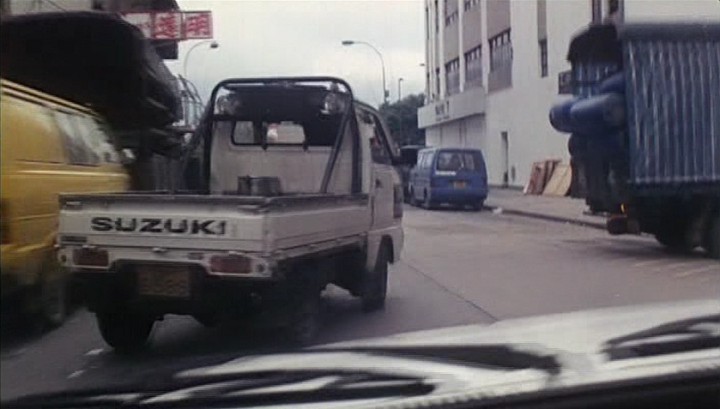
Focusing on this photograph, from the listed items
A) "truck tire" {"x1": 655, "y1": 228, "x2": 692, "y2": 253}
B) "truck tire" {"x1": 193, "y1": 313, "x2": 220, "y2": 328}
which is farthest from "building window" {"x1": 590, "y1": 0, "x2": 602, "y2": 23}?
"truck tire" {"x1": 655, "y1": 228, "x2": 692, "y2": 253}

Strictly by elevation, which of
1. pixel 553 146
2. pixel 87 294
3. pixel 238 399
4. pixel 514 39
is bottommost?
pixel 238 399

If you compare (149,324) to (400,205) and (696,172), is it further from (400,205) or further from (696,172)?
(696,172)

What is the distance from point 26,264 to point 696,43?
2028 millimetres

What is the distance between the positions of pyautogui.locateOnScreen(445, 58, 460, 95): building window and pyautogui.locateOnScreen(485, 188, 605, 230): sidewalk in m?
0.39

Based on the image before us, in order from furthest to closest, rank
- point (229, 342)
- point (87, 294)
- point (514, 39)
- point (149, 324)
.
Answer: point (514, 39), point (229, 342), point (149, 324), point (87, 294)

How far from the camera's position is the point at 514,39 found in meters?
2.66

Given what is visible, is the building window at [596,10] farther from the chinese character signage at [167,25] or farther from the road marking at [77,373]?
the road marking at [77,373]

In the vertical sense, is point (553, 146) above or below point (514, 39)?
below

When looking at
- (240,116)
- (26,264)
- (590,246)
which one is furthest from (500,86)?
(590,246)

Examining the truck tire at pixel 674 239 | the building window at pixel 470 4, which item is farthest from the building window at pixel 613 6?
the truck tire at pixel 674 239

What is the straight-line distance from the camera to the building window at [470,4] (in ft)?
8.67

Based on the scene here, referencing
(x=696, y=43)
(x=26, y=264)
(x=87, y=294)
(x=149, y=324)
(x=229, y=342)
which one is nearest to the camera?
(x=26, y=264)

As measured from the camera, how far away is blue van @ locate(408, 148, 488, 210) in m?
3.06

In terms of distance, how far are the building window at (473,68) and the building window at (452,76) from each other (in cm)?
2
